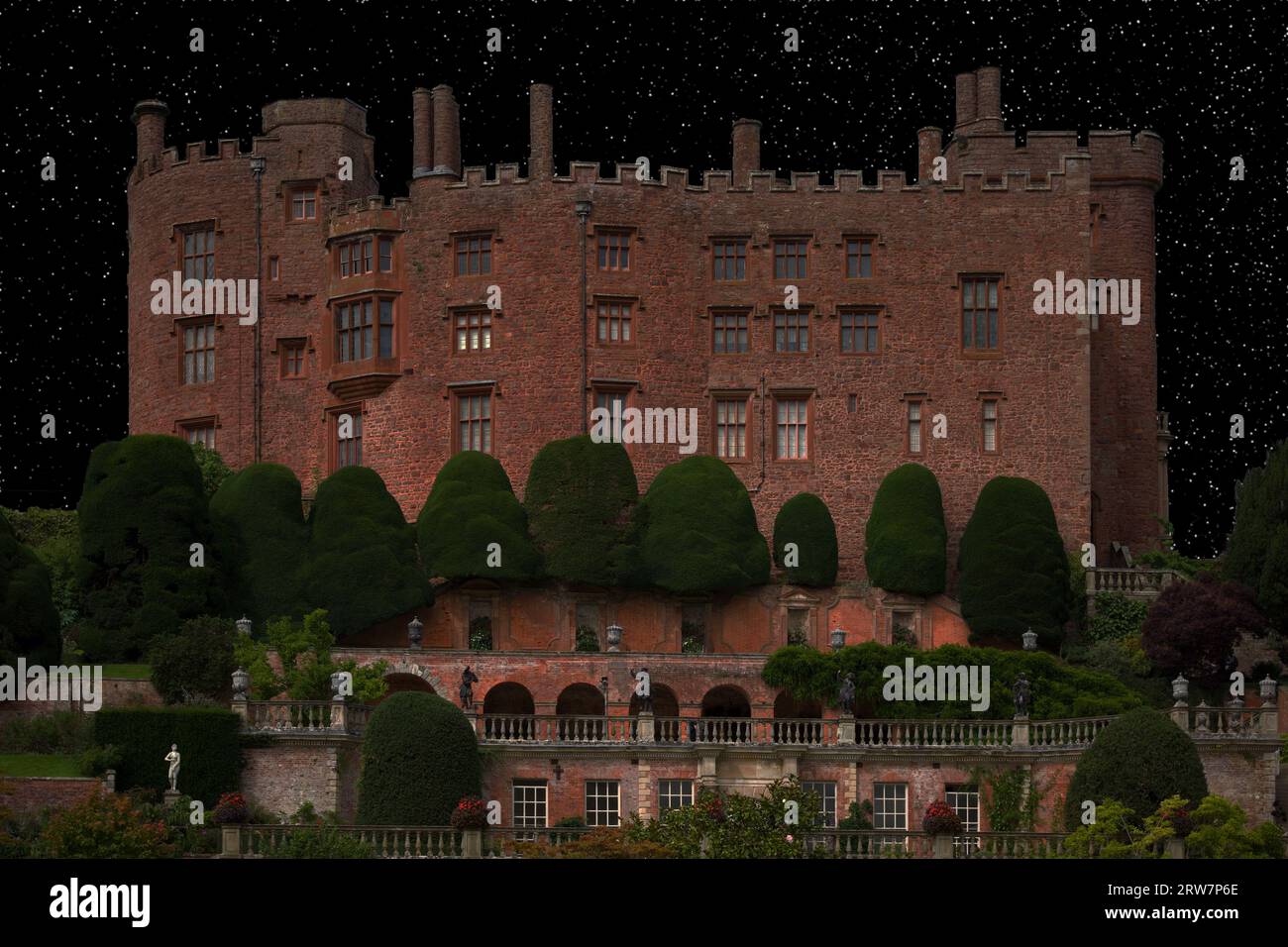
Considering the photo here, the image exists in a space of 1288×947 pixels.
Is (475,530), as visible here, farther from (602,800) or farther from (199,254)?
(199,254)

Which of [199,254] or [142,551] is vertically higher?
[199,254]

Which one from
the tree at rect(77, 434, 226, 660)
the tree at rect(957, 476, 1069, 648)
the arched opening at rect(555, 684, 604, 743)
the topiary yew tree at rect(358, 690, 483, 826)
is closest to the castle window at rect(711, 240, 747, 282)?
the tree at rect(957, 476, 1069, 648)

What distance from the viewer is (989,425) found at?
269 ft

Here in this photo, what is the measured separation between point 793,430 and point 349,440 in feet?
40.6

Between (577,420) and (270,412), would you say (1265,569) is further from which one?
(270,412)

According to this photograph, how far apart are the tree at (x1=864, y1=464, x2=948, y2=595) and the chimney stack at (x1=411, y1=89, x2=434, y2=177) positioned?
16079 millimetres

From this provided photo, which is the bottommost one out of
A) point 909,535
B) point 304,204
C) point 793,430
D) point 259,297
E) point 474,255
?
point 909,535

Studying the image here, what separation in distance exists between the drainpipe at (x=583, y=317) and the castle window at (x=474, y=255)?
2537mm

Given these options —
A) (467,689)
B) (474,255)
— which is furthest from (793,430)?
(467,689)

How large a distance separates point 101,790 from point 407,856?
6.51m

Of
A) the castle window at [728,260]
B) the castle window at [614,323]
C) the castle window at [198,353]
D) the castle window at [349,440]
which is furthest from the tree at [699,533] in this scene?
the castle window at [198,353]

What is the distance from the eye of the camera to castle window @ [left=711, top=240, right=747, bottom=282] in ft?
272

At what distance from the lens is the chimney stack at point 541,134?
271ft

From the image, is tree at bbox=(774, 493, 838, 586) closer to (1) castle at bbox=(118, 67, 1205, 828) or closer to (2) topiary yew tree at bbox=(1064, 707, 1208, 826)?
(1) castle at bbox=(118, 67, 1205, 828)
